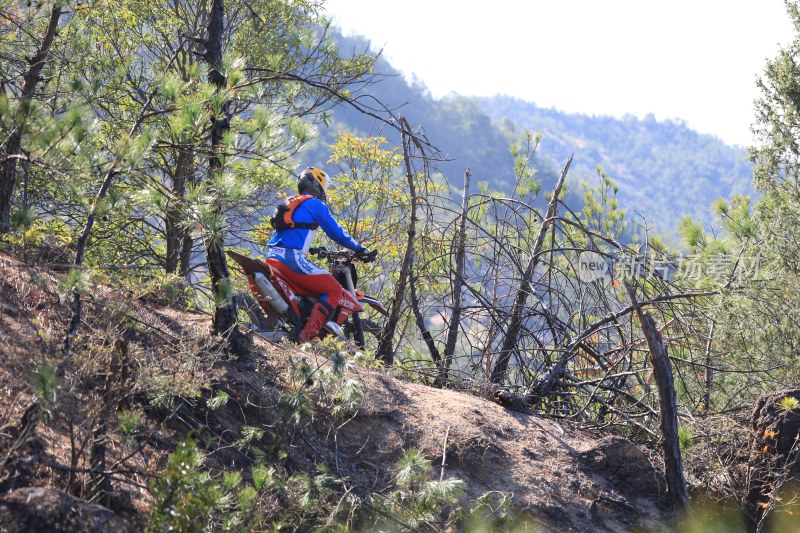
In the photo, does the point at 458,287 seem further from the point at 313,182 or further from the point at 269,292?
the point at 269,292

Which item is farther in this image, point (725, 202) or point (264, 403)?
point (725, 202)

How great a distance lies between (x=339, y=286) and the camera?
7.85 metres

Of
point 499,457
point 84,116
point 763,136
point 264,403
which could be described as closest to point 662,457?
point 499,457

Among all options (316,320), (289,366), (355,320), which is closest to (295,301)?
(316,320)

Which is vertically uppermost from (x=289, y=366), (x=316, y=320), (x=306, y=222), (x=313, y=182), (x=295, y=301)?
(x=313, y=182)

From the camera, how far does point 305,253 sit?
770 cm

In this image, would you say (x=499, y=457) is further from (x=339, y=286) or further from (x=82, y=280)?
(x=82, y=280)

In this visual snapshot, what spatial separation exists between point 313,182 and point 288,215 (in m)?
0.49

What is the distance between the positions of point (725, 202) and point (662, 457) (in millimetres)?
5750

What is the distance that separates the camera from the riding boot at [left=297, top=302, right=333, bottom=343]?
24.8 ft

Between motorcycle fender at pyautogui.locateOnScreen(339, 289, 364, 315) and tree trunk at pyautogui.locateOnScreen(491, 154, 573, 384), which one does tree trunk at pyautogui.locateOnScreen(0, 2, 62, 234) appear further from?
tree trunk at pyautogui.locateOnScreen(491, 154, 573, 384)

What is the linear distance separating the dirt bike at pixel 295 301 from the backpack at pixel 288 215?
1.28 feet

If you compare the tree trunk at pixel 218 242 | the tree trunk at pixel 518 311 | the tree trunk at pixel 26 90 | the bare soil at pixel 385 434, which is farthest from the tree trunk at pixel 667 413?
the tree trunk at pixel 26 90

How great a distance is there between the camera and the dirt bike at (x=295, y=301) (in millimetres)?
7305
